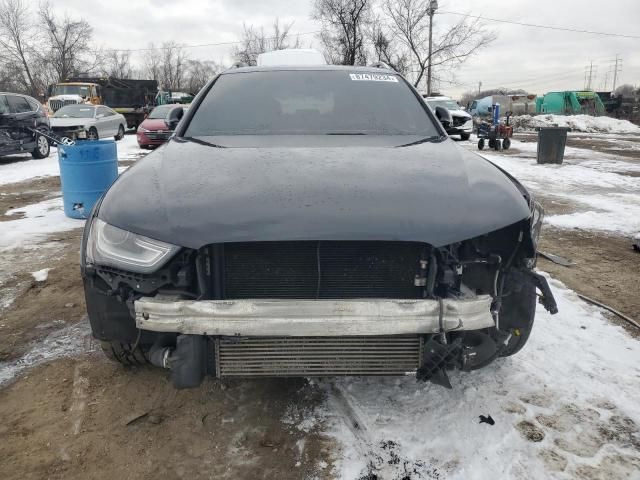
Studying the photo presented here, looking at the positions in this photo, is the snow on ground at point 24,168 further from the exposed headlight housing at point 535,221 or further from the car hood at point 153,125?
the exposed headlight housing at point 535,221

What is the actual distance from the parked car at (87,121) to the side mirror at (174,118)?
43.7 ft

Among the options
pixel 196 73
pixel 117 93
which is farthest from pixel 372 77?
pixel 196 73

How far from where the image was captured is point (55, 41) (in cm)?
4681

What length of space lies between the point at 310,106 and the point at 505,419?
2.13 metres

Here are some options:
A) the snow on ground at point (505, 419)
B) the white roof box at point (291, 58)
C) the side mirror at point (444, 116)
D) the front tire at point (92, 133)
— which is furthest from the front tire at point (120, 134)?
the snow on ground at point (505, 419)

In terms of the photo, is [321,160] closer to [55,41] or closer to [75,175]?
[75,175]

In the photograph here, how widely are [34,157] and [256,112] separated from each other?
41.2 ft

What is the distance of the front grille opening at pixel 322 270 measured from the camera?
6.35 feet

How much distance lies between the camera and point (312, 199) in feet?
6.24

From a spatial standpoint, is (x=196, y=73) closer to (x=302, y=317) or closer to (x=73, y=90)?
(x=73, y=90)

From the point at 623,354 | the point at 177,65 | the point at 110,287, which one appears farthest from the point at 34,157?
the point at 177,65

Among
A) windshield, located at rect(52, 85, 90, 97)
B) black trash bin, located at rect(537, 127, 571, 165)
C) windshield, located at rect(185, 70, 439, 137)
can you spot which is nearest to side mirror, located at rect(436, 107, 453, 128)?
windshield, located at rect(185, 70, 439, 137)

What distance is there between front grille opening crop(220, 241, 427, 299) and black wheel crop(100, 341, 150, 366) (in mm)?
583

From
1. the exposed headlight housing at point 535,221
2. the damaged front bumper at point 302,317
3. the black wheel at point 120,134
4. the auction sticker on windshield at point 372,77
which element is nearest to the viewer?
the damaged front bumper at point 302,317
